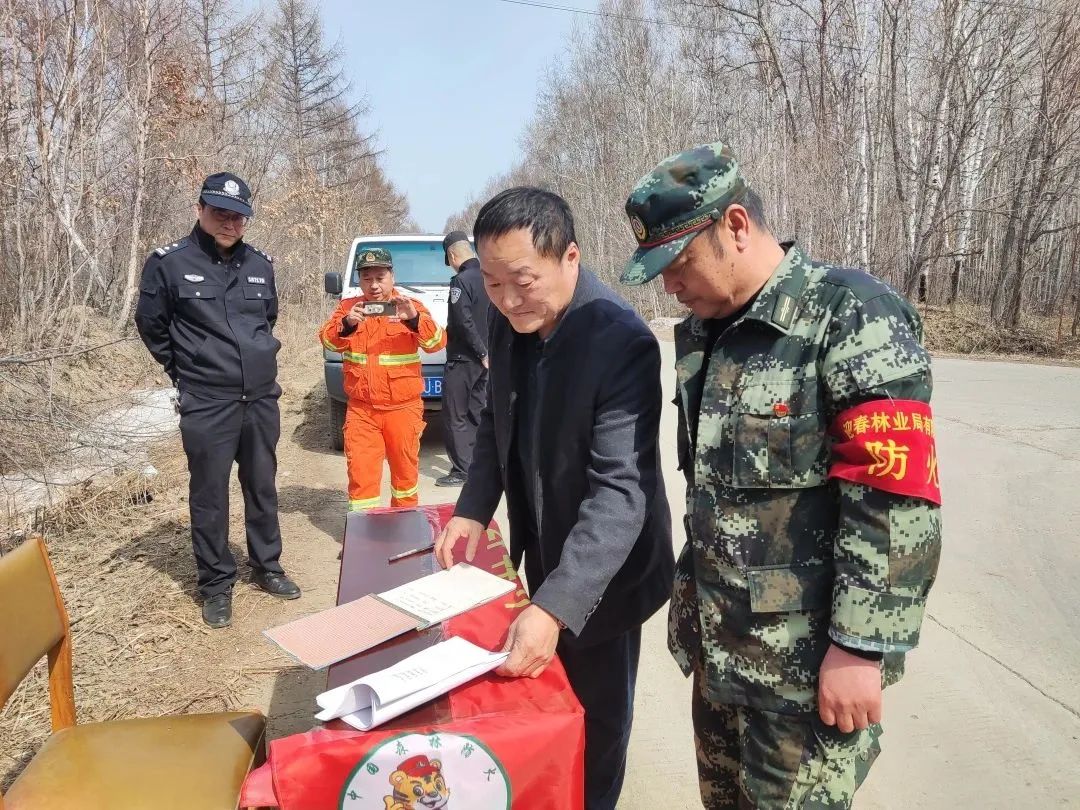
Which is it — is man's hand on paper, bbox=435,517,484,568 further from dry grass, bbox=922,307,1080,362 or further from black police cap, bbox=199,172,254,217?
dry grass, bbox=922,307,1080,362

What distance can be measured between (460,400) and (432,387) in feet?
2.41

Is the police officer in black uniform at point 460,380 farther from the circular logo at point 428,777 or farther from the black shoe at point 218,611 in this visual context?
the circular logo at point 428,777

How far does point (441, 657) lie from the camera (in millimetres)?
1429

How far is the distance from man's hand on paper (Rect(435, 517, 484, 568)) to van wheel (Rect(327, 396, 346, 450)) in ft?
16.2

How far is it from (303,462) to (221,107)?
921 centimetres

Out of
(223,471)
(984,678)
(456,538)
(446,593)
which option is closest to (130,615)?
(223,471)

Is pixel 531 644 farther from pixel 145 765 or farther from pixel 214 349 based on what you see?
pixel 214 349

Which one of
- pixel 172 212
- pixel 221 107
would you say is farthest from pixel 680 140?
pixel 172 212

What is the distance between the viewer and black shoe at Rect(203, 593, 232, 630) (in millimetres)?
3543

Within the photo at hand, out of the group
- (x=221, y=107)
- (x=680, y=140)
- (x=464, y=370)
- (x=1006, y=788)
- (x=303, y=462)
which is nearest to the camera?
(x=1006, y=788)

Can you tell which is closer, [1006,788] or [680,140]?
[1006,788]

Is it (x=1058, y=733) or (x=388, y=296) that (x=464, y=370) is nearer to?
(x=388, y=296)

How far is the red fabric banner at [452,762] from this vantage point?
1175mm

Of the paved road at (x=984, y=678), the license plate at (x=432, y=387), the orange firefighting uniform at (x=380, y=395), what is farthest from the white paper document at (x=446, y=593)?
the license plate at (x=432, y=387)
